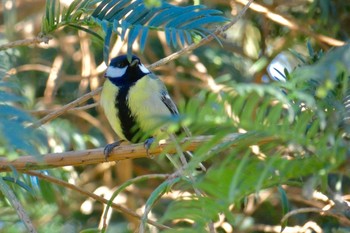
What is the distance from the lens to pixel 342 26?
6.52 ft

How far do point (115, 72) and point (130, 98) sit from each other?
0.09 metres

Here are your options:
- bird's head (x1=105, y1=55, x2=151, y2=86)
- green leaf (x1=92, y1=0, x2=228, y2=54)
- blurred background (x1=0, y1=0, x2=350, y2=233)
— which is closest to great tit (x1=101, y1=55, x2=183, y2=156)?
bird's head (x1=105, y1=55, x2=151, y2=86)

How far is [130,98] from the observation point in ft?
5.77

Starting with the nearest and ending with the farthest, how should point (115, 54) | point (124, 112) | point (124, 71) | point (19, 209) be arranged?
1. point (19, 209)
2. point (124, 112)
3. point (124, 71)
4. point (115, 54)

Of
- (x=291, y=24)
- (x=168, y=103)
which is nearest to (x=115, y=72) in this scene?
(x=168, y=103)

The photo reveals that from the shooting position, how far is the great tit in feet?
5.70

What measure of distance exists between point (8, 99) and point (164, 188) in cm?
40

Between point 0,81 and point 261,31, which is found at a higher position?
point 0,81

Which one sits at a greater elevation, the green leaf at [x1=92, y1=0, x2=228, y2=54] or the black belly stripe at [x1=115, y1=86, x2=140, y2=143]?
the green leaf at [x1=92, y1=0, x2=228, y2=54]

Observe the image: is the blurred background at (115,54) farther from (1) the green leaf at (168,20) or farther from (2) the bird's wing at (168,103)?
(1) the green leaf at (168,20)

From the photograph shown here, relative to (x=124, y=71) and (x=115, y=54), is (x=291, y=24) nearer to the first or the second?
(x=124, y=71)

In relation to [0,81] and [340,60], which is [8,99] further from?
[340,60]

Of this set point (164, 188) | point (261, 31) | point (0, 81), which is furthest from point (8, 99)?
point (261, 31)

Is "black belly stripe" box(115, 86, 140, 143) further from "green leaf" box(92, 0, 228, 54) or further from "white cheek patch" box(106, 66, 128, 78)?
"green leaf" box(92, 0, 228, 54)
